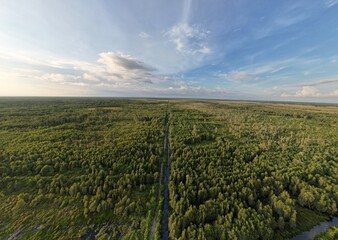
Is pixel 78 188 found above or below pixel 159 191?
above

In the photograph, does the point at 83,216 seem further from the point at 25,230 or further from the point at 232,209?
the point at 232,209

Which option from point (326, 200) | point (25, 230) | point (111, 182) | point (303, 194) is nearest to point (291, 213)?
point (303, 194)

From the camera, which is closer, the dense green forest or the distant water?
the dense green forest

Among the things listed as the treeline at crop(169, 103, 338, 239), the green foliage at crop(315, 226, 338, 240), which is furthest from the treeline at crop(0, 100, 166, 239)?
the green foliage at crop(315, 226, 338, 240)

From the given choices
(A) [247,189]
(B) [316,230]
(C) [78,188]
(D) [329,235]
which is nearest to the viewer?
(D) [329,235]

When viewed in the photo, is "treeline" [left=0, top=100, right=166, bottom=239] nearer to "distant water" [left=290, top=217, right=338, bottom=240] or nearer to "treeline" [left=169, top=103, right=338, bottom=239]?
"treeline" [left=169, top=103, right=338, bottom=239]

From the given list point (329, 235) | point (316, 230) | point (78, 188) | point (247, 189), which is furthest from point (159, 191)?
point (329, 235)

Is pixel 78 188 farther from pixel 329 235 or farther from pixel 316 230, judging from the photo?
pixel 329 235

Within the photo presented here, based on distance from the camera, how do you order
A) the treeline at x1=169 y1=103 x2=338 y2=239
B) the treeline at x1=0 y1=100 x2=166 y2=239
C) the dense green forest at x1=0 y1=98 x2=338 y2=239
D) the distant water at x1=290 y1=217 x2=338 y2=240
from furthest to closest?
the treeline at x1=0 y1=100 x2=166 y2=239, the distant water at x1=290 y1=217 x2=338 y2=240, the dense green forest at x1=0 y1=98 x2=338 y2=239, the treeline at x1=169 y1=103 x2=338 y2=239
